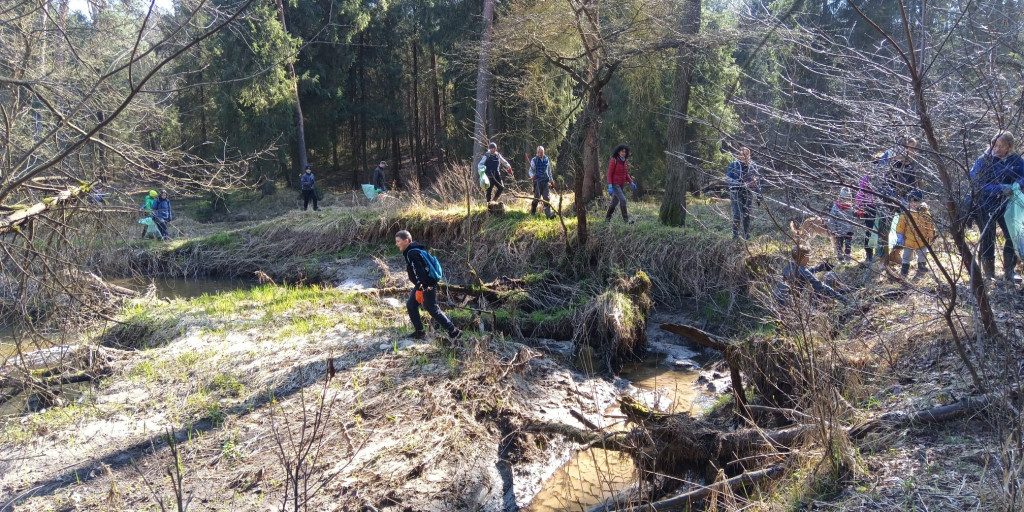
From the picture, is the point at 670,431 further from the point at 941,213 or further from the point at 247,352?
the point at 247,352

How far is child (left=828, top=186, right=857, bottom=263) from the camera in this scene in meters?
4.71

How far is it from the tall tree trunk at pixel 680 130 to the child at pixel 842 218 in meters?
6.43

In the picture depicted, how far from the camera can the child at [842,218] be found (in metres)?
4.71

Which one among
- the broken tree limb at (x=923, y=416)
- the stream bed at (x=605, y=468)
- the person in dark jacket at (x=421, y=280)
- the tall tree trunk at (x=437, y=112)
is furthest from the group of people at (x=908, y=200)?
the tall tree trunk at (x=437, y=112)

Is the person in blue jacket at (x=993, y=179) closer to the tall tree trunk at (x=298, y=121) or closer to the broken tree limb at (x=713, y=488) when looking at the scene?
the broken tree limb at (x=713, y=488)

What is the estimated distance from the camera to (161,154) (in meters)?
5.38

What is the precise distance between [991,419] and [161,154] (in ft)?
21.0

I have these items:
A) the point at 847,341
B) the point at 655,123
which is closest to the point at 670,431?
the point at 847,341

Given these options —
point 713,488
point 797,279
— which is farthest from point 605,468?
point 797,279

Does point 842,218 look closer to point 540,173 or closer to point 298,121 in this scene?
point 540,173

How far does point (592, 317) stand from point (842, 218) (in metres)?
5.09

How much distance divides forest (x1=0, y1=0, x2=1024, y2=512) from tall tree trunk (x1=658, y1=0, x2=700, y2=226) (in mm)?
68

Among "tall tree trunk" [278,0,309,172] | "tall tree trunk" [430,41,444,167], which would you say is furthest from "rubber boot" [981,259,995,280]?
"tall tree trunk" [278,0,309,172]

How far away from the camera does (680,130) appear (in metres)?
12.5
